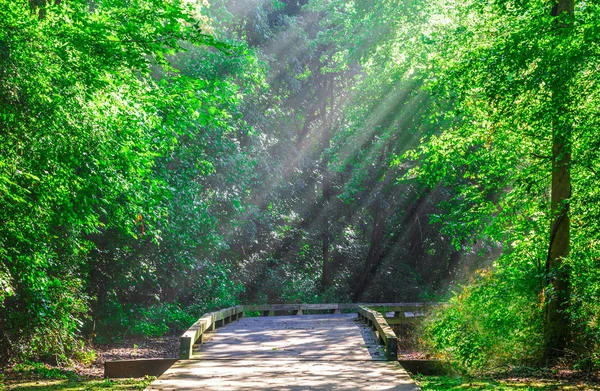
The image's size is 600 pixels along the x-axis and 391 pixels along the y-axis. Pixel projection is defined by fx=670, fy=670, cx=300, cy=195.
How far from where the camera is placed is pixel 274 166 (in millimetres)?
30391

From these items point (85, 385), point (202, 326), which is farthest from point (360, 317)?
point (85, 385)

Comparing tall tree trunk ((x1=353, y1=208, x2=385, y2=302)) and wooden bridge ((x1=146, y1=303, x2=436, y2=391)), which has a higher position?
tall tree trunk ((x1=353, y1=208, x2=385, y2=302))

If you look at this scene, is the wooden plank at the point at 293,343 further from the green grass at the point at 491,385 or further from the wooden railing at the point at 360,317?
the green grass at the point at 491,385

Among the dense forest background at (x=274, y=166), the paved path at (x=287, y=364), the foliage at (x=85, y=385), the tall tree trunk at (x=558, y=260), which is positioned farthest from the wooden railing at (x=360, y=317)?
the tall tree trunk at (x=558, y=260)

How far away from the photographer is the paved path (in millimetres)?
8953

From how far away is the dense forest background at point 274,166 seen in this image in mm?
9797

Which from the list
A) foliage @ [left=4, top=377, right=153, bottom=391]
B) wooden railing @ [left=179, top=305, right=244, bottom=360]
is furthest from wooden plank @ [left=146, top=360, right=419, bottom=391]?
foliage @ [left=4, top=377, right=153, bottom=391]

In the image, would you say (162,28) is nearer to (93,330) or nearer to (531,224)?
(531,224)

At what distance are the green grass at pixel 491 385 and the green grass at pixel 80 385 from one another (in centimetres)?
512

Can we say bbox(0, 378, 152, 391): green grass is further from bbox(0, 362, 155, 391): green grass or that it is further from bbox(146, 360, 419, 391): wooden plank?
bbox(146, 360, 419, 391): wooden plank

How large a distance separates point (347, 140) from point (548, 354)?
21.4 metres

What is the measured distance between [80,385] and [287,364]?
4.24 m

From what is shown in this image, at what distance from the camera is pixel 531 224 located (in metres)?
13.9

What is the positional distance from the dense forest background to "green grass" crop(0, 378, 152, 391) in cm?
135
